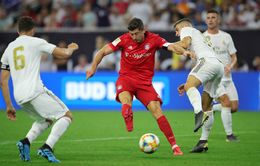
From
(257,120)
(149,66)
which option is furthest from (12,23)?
(149,66)

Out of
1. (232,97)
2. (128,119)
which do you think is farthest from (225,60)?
(128,119)

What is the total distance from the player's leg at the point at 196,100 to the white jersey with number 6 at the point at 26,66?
94.0 inches

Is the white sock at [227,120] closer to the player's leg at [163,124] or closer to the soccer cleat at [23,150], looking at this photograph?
the player's leg at [163,124]

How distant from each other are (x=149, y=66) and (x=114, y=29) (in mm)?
12250

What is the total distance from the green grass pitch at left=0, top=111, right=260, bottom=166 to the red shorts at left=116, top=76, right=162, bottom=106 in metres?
0.93

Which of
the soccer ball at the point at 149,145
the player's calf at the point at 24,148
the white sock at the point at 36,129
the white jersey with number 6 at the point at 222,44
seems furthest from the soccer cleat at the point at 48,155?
the white jersey with number 6 at the point at 222,44

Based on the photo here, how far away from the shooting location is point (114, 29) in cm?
2397

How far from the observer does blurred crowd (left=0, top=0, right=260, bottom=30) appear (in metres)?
24.0

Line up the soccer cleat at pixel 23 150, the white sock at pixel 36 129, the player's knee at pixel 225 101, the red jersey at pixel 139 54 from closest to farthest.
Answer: the soccer cleat at pixel 23 150 < the white sock at pixel 36 129 < the red jersey at pixel 139 54 < the player's knee at pixel 225 101

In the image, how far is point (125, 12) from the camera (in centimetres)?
2522

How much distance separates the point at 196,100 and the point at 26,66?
8.94 ft

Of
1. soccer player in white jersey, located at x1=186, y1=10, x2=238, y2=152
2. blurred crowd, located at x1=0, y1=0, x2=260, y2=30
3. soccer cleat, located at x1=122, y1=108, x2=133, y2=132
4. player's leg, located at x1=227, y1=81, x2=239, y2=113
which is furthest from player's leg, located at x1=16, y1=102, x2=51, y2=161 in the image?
blurred crowd, located at x1=0, y1=0, x2=260, y2=30

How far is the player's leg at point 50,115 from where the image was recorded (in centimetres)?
1030

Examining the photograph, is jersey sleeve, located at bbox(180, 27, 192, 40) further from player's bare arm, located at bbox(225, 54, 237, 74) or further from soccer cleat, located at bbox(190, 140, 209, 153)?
player's bare arm, located at bbox(225, 54, 237, 74)
